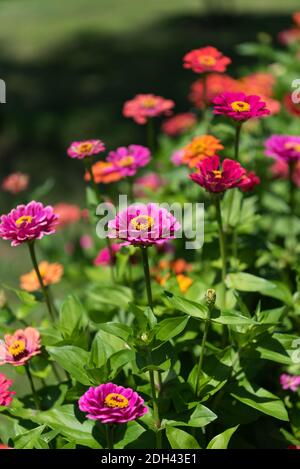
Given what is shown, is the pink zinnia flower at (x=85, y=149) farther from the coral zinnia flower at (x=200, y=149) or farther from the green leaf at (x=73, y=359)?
the green leaf at (x=73, y=359)

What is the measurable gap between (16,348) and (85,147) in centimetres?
46

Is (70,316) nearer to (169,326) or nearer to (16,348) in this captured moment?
(16,348)

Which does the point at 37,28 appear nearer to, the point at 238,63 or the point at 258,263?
the point at 238,63

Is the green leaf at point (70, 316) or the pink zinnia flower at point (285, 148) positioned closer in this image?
the green leaf at point (70, 316)

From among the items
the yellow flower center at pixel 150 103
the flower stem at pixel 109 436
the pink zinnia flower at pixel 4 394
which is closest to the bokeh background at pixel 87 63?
the yellow flower center at pixel 150 103

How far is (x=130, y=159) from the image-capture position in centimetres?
156

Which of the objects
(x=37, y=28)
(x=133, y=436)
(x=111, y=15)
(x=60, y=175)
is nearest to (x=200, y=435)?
(x=133, y=436)

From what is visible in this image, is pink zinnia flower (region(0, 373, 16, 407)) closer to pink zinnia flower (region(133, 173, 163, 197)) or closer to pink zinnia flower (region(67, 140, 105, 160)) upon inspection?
pink zinnia flower (region(67, 140, 105, 160))

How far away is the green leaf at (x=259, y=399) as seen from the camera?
120cm

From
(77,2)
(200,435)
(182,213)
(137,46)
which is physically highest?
(77,2)

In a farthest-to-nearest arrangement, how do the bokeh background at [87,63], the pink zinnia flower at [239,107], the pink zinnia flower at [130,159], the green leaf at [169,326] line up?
1. the bokeh background at [87,63]
2. the pink zinnia flower at [130,159]
3. the pink zinnia flower at [239,107]
4. the green leaf at [169,326]

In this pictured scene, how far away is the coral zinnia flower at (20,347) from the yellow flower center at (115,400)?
0.21 m

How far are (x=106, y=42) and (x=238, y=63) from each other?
1.50 metres

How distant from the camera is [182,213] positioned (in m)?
1.68
